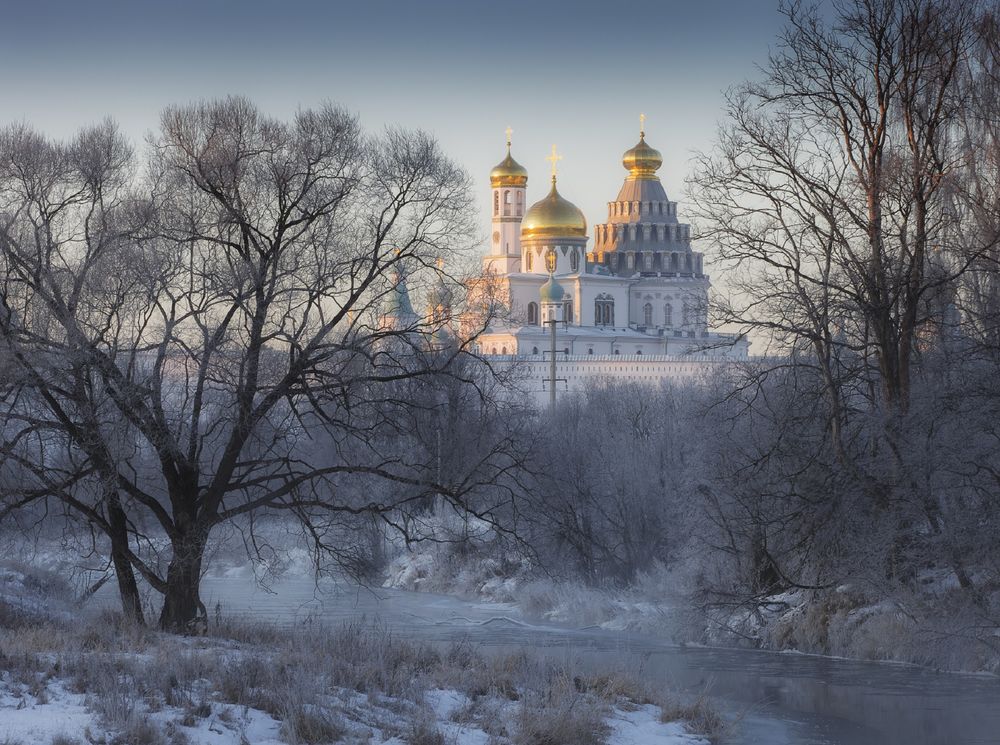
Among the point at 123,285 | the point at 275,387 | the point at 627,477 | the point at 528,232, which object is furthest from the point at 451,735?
the point at 528,232

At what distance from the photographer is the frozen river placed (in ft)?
43.2

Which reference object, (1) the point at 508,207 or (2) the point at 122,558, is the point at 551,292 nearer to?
A: (1) the point at 508,207

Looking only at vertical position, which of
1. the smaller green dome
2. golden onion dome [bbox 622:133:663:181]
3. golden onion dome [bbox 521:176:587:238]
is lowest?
the smaller green dome

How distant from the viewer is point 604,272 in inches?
5148

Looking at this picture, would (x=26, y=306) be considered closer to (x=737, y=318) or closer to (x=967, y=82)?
(x=737, y=318)

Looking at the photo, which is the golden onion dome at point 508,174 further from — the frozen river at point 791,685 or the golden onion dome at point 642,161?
the frozen river at point 791,685

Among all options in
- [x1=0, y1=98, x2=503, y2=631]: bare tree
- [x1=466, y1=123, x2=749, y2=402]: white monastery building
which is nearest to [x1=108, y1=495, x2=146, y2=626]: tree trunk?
[x1=0, y1=98, x2=503, y2=631]: bare tree

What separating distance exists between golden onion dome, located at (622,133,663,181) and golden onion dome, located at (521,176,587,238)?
1254 cm

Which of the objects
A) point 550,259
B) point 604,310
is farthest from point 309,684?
point 604,310

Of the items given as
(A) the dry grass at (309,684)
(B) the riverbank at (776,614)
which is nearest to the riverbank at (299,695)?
(A) the dry grass at (309,684)

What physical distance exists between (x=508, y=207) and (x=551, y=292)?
1420 cm

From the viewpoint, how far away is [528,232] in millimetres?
123812

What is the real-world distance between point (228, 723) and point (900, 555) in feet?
30.3

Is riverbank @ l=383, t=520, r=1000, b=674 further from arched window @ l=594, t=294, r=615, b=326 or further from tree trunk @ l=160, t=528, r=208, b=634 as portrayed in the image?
arched window @ l=594, t=294, r=615, b=326
